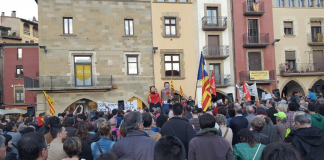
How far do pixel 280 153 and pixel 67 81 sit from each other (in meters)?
22.1

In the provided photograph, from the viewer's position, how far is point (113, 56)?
23.6 meters

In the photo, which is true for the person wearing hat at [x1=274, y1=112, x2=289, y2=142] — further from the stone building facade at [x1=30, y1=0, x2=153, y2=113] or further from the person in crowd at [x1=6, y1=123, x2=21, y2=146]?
the stone building facade at [x1=30, y1=0, x2=153, y2=113]

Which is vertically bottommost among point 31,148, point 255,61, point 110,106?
point 110,106

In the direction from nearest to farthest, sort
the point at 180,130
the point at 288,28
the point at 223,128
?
the point at 180,130 → the point at 223,128 → the point at 288,28

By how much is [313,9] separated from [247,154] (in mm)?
27836

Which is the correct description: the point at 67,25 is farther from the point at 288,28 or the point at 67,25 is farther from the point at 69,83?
the point at 288,28

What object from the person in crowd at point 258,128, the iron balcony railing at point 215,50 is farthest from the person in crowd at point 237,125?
the iron balcony railing at point 215,50

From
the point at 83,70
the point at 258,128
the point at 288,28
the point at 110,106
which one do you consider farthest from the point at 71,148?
the point at 288,28

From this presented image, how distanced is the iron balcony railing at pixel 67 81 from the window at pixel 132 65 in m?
1.73

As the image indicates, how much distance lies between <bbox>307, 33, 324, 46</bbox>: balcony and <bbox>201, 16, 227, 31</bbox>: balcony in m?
8.48

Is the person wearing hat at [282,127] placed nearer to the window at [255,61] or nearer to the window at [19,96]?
the window at [255,61]

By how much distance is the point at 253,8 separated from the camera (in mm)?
26328

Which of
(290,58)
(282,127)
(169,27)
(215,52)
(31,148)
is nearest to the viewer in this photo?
(31,148)

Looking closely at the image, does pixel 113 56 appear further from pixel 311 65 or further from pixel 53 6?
pixel 311 65
